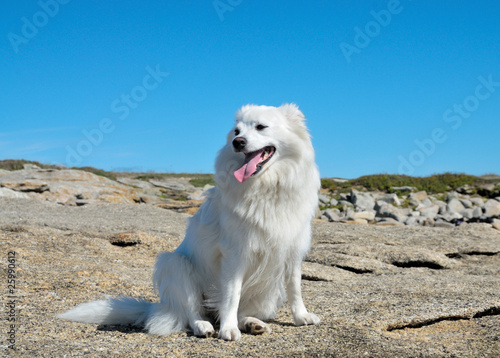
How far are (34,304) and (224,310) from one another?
2.23 meters

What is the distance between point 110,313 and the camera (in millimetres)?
4535

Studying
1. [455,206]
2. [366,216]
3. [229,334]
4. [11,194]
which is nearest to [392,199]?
[455,206]

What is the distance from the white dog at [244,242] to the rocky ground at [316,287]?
0.19 m

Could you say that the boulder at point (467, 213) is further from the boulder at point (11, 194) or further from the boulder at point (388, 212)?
the boulder at point (11, 194)

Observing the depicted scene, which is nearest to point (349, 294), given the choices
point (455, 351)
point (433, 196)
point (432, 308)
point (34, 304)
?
point (432, 308)

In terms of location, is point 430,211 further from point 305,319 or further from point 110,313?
point 110,313

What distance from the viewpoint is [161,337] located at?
4.18 meters

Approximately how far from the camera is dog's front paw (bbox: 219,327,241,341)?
157 inches

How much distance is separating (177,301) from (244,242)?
2.92 ft

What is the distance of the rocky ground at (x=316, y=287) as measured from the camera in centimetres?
391

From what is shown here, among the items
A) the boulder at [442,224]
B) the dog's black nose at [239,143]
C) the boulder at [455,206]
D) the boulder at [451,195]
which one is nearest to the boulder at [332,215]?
the boulder at [442,224]

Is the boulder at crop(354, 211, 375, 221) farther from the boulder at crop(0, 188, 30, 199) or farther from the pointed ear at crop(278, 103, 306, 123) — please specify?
the pointed ear at crop(278, 103, 306, 123)

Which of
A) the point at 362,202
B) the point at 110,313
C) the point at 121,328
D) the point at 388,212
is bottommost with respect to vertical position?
the point at 121,328

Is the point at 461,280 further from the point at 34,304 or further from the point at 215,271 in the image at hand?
the point at 34,304
